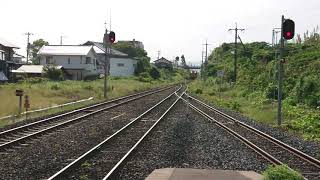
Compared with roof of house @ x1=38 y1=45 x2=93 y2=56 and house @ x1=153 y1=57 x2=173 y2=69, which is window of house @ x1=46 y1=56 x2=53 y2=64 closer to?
roof of house @ x1=38 y1=45 x2=93 y2=56

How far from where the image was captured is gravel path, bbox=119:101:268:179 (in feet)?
36.7

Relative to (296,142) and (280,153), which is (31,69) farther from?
(280,153)

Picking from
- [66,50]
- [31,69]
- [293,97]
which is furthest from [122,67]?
[293,97]

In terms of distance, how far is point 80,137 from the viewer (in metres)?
16.0

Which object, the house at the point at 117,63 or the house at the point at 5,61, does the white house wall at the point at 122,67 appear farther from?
the house at the point at 5,61

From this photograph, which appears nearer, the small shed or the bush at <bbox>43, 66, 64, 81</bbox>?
the bush at <bbox>43, 66, 64, 81</bbox>

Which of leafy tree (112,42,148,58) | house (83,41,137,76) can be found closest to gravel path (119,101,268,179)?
house (83,41,137,76)

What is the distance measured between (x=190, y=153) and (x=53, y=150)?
3.47 m

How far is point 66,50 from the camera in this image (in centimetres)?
8662

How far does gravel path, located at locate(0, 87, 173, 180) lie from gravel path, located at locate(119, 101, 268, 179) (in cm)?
152

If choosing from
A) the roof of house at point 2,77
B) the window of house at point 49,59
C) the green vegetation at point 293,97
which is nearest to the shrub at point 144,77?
the window of house at point 49,59

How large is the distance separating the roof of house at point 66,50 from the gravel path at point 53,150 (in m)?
64.4

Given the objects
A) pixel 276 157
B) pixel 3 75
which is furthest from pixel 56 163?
pixel 3 75

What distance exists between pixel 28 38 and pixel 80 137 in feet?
327
